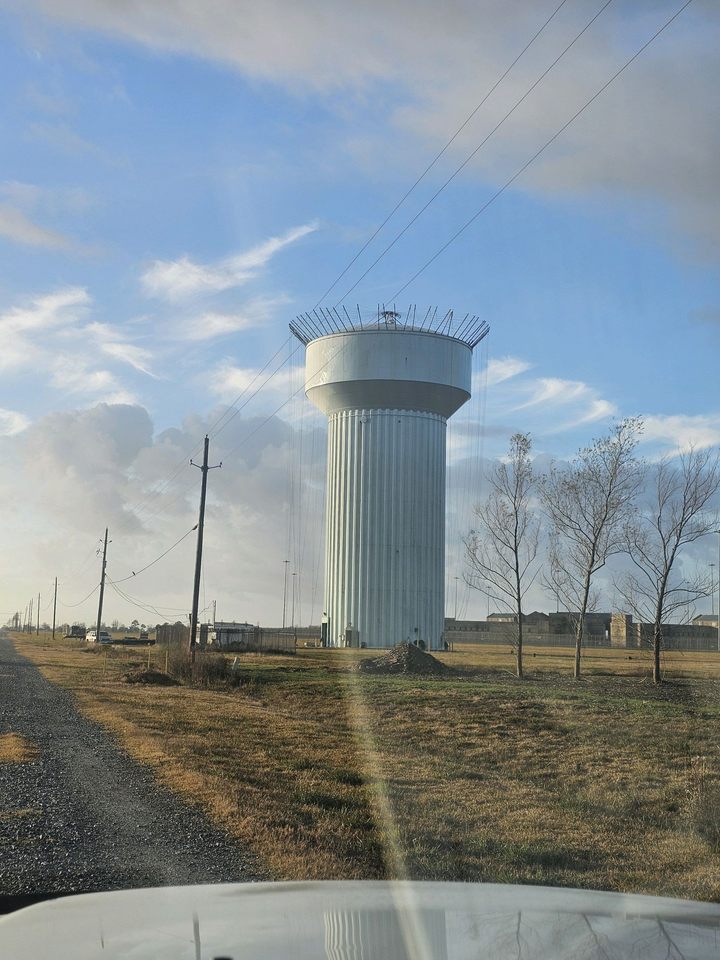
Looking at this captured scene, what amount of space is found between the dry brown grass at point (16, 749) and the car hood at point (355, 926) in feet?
33.9

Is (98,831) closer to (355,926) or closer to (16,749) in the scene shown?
(355,926)

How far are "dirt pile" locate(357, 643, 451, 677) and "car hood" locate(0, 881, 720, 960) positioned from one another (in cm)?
2494

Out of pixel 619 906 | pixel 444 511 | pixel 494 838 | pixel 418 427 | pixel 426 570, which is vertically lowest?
pixel 494 838

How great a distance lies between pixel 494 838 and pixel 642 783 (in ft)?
11.1

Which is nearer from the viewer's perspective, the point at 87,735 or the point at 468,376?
the point at 87,735

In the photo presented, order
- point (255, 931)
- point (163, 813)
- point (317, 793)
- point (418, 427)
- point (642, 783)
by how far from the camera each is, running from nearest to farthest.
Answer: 1. point (255, 931)
2. point (163, 813)
3. point (317, 793)
4. point (642, 783)
5. point (418, 427)

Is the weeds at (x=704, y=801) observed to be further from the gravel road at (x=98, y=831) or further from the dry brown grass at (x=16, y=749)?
the dry brown grass at (x=16, y=749)

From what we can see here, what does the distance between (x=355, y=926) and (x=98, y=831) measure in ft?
19.0

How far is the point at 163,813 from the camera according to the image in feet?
29.9

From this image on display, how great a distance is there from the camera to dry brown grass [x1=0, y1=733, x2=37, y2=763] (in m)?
13.2

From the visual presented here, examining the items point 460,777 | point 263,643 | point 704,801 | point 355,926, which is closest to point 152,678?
point 263,643

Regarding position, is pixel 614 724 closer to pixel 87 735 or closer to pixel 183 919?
pixel 87 735

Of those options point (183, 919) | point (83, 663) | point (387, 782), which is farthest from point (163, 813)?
point (83, 663)

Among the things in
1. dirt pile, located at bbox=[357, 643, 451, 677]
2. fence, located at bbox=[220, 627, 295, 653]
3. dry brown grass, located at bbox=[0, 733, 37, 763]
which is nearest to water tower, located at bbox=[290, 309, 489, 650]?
fence, located at bbox=[220, 627, 295, 653]
